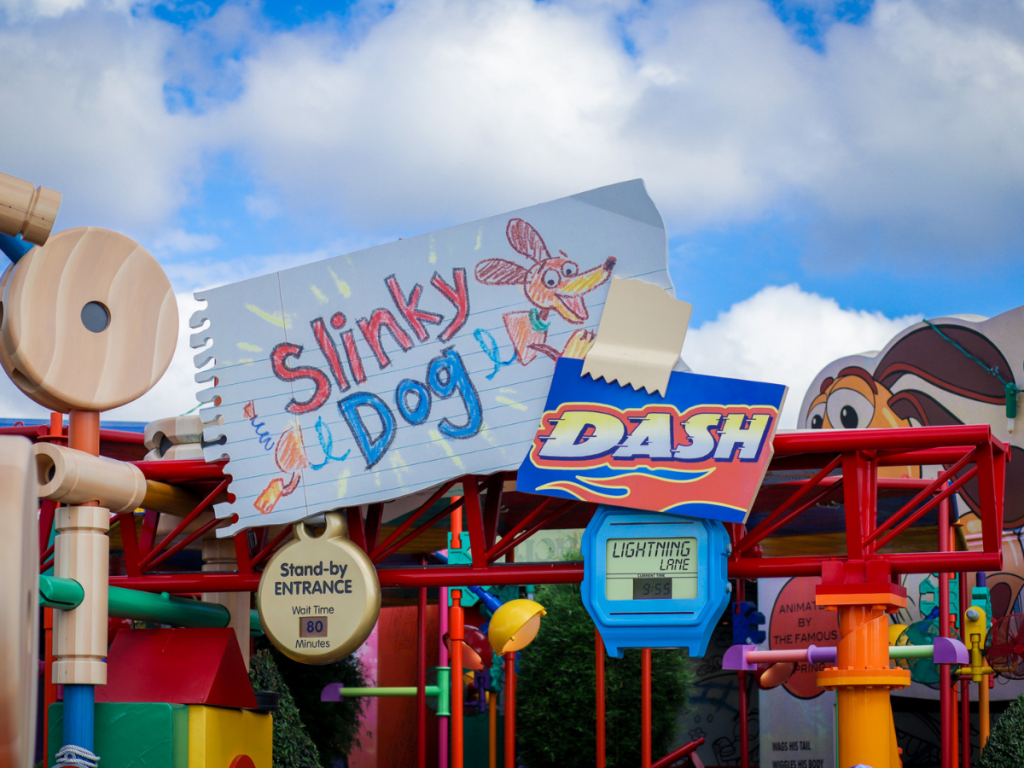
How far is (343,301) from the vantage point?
10.1 m

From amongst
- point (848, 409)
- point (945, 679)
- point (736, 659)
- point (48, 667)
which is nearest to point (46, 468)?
point (48, 667)

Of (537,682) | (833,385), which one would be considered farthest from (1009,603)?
(537,682)

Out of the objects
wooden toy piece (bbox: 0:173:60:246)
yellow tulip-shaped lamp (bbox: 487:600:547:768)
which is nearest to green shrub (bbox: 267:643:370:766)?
yellow tulip-shaped lamp (bbox: 487:600:547:768)

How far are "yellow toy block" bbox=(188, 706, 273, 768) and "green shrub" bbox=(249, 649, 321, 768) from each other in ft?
4.42

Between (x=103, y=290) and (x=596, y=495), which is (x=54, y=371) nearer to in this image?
(x=103, y=290)

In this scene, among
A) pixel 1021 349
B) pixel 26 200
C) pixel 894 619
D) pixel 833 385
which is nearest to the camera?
pixel 26 200

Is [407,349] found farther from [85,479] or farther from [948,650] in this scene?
[948,650]

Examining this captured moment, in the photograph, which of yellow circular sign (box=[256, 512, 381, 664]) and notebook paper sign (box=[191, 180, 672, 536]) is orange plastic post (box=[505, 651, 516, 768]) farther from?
notebook paper sign (box=[191, 180, 672, 536])

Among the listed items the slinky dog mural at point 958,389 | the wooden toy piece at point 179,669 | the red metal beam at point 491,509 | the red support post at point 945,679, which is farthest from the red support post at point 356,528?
the slinky dog mural at point 958,389

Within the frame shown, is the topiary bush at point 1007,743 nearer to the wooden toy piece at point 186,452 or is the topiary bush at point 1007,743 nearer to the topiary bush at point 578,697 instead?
the wooden toy piece at point 186,452

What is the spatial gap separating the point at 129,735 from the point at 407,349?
3855 millimetres

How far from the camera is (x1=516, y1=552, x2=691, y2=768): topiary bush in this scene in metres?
20.8

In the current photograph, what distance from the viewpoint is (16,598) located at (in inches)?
99.0

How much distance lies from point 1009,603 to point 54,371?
1441cm
